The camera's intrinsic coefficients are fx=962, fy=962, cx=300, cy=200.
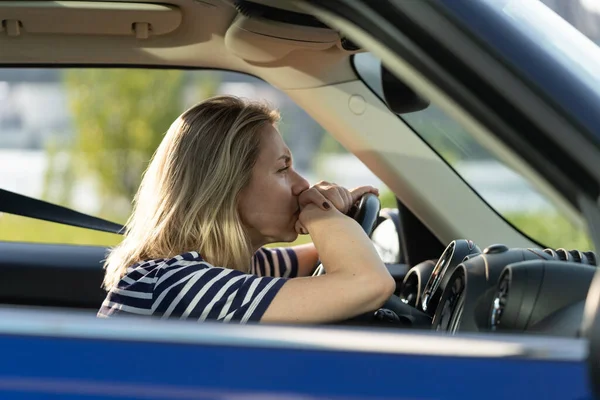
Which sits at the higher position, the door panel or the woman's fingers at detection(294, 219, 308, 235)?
the woman's fingers at detection(294, 219, 308, 235)

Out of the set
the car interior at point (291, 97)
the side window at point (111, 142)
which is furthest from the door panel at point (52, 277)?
the side window at point (111, 142)

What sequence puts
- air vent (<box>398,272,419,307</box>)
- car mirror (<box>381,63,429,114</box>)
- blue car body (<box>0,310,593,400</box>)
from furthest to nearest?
air vent (<box>398,272,419,307</box>) < car mirror (<box>381,63,429,114</box>) < blue car body (<box>0,310,593,400</box>)

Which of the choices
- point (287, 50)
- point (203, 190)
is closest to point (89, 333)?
point (203, 190)

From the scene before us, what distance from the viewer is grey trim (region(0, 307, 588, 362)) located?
112 cm

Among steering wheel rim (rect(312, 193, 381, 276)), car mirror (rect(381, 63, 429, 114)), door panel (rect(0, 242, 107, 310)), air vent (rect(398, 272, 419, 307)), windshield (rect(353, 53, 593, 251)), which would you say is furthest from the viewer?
door panel (rect(0, 242, 107, 310))

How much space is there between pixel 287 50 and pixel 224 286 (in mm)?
1018

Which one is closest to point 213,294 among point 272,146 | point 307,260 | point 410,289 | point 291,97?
point 272,146

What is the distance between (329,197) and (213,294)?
19.1 inches

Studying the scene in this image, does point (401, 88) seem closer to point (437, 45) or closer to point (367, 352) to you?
point (437, 45)

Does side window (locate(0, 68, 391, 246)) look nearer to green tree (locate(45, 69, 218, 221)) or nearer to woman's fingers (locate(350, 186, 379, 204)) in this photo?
green tree (locate(45, 69, 218, 221))

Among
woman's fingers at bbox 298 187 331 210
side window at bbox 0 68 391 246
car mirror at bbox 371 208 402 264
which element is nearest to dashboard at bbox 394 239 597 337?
woman's fingers at bbox 298 187 331 210

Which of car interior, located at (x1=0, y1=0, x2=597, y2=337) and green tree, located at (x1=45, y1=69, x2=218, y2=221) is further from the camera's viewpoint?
green tree, located at (x1=45, y1=69, x2=218, y2=221)

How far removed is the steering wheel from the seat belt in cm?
80

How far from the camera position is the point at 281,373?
3.68 feet
